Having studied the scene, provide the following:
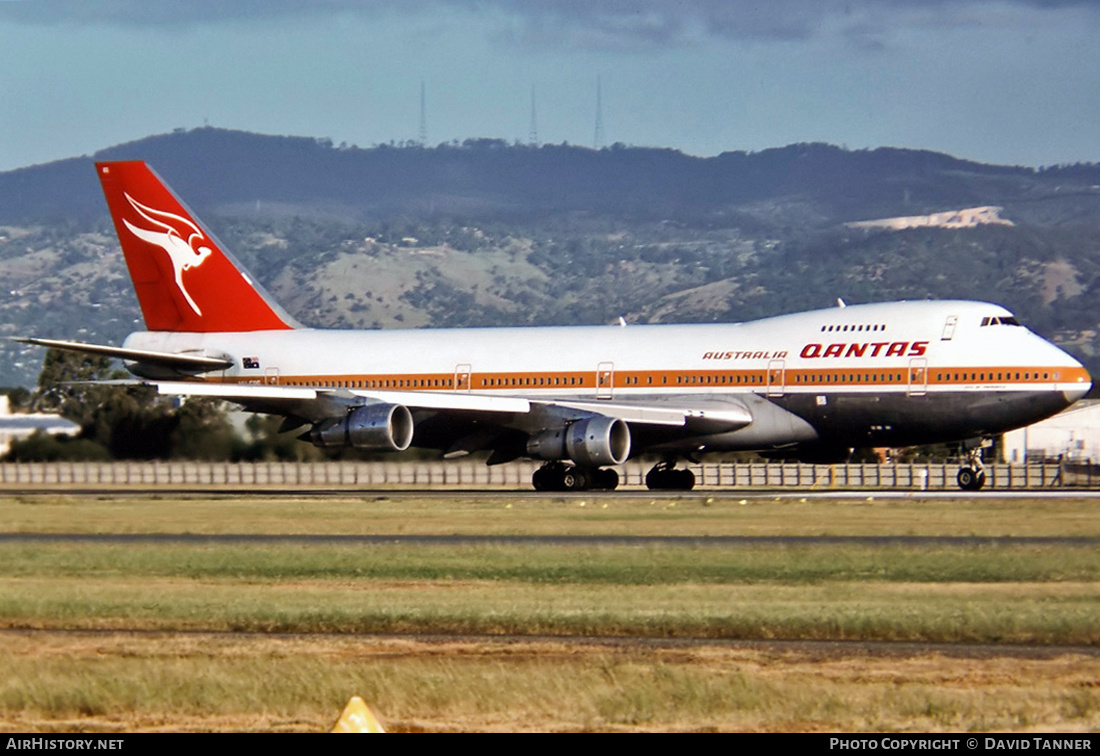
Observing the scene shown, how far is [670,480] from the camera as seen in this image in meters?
45.9

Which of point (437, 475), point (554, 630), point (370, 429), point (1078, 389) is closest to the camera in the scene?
point (554, 630)

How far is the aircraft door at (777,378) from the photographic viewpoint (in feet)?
138

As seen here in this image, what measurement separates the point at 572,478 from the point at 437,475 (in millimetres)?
15956

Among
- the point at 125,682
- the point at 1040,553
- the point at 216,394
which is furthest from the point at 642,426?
the point at 125,682

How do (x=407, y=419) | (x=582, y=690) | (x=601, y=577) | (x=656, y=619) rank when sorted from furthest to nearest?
(x=407, y=419) < (x=601, y=577) < (x=656, y=619) < (x=582, y=690)

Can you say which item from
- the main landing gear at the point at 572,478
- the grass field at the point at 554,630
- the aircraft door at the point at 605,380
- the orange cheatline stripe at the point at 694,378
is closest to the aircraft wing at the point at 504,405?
the orange cheatline stripe at the point at 694,378

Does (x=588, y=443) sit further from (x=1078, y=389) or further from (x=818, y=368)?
(x=1078, y=389)

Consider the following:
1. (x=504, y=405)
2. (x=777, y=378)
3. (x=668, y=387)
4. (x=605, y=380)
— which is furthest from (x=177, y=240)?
(x=777, y=378)

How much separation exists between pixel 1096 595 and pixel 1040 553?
4.75 m

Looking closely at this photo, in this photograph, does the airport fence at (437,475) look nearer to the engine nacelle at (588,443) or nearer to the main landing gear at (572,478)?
the main landing gear at (572,478)

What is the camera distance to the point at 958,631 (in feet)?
54.7
